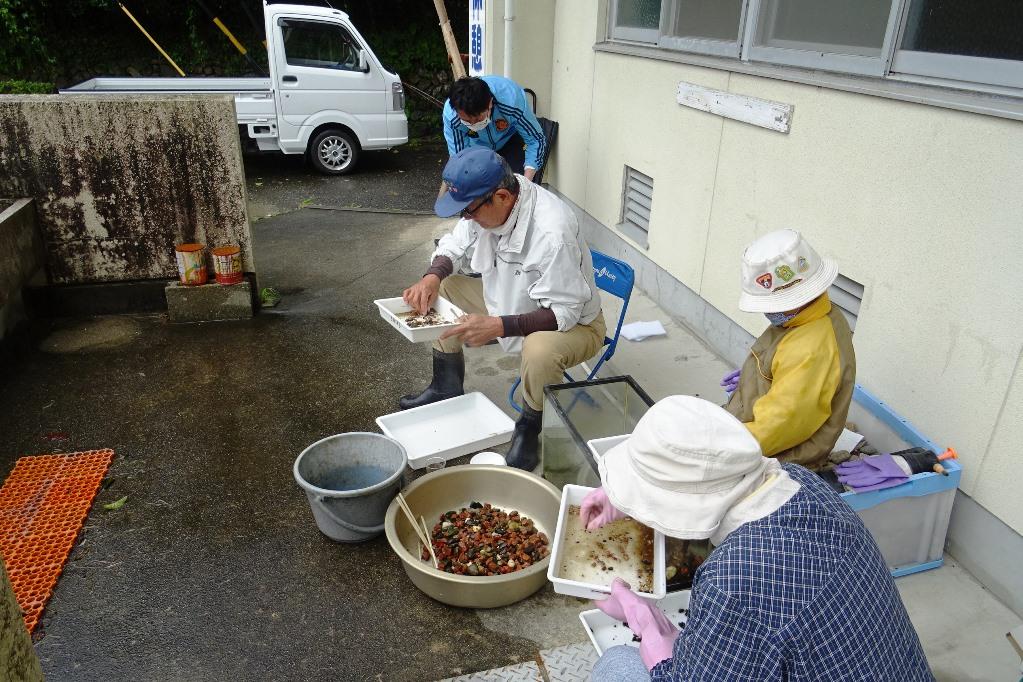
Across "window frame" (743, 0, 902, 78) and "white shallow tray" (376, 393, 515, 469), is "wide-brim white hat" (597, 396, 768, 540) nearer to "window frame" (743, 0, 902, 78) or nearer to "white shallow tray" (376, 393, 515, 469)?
"white shallow tray" (376, 393, 515, 469)

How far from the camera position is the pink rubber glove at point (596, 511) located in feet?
7.91

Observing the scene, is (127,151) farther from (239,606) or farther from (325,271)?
(239,606)

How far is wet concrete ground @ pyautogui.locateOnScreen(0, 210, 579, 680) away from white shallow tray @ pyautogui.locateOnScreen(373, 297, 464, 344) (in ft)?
2.25

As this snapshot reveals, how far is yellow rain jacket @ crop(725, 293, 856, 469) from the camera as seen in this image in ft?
8.59

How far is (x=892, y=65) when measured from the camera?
329 cm

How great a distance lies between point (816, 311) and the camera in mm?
2666

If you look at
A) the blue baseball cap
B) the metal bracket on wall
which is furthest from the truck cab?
the blue baseball cap

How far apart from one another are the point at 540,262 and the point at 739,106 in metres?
1.81

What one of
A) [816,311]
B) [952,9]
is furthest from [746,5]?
[816,311]

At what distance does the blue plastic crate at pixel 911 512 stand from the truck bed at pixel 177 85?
9119mm

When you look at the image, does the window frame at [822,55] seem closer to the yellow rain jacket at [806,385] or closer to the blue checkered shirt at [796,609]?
the yellow rain jacket at [806,385]

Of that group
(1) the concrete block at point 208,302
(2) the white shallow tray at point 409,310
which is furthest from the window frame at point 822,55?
(1) the concrete block at point 208,302

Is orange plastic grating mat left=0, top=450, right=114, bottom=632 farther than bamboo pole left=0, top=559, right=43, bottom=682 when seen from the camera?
Yes

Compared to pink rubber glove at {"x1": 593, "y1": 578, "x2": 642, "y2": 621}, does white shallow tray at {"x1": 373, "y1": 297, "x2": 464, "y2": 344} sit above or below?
above
